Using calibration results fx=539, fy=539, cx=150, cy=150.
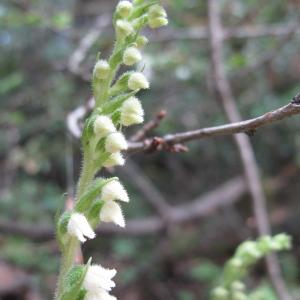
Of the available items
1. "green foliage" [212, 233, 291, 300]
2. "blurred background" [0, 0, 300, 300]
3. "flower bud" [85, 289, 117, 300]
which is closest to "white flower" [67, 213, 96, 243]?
"flower bud" [85, 289, 117, 300]

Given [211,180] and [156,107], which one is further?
[211,180]

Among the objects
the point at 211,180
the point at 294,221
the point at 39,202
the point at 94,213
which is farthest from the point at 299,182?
the point at 94,213

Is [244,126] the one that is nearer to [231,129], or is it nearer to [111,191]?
[231,129]

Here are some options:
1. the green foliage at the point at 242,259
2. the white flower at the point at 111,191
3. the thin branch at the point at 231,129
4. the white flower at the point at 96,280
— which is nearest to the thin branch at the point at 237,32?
the green foliage at the point at 242,259

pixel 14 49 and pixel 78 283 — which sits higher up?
pixel 14 49

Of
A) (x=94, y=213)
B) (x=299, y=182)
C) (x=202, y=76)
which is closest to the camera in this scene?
(x=94, y=213)

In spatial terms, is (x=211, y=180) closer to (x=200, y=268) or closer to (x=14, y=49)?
(x=200, y=268)
